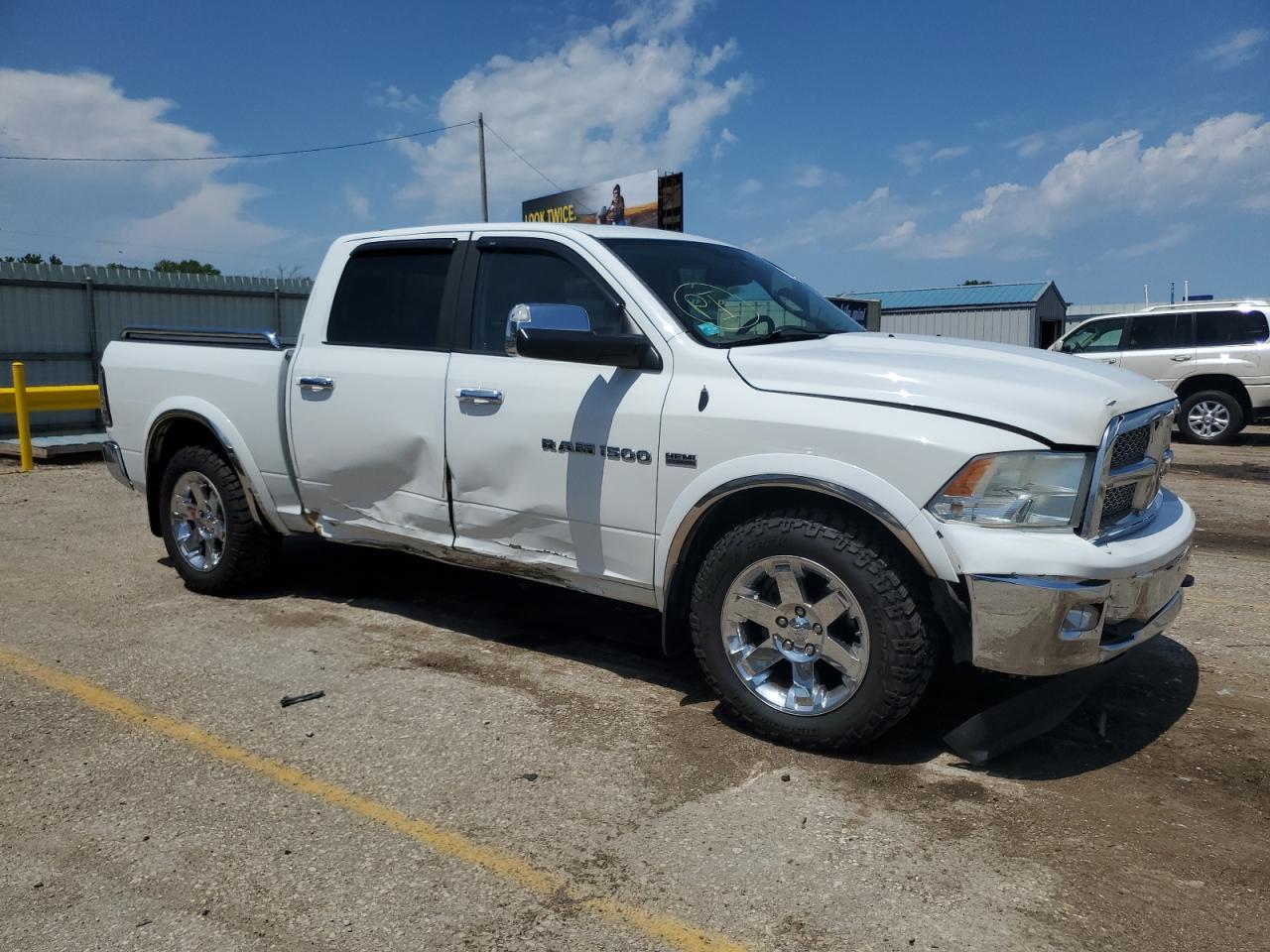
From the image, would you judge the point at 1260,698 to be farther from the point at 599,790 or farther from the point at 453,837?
the point at 453,837

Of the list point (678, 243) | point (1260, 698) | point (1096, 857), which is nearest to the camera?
point (1096, 857)

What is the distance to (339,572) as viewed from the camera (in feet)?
21.9

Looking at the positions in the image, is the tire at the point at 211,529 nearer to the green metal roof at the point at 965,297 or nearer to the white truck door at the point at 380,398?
the white truck door at the point at 380,398

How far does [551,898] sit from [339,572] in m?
4.19

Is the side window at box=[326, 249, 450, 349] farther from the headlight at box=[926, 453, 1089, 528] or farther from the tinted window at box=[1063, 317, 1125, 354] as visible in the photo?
the tinted window at box=[1063, 317, 1125, 354]

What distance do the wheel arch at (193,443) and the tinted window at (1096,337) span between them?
13.9m

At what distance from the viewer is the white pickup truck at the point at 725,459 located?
337cm

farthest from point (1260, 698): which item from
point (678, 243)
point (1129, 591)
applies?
point (678, 243)

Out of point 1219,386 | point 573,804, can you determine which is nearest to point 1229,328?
point 1219,386

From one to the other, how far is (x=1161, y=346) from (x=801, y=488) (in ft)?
46.2

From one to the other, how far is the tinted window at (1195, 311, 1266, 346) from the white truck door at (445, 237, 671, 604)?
535 inches

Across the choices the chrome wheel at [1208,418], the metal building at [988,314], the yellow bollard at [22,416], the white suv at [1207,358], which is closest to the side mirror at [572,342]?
the yellow bollard at [22,416]

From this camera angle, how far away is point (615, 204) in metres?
30.6

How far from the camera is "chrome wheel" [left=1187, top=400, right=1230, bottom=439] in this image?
14812 mm
